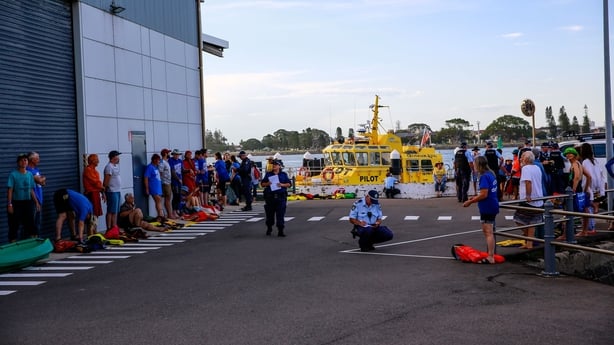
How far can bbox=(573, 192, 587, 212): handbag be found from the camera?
12.9m

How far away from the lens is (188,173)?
20.9 m

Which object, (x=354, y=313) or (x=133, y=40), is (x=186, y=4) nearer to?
(x=133, y=40)

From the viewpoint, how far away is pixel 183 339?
689 cm

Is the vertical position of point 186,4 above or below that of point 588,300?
above

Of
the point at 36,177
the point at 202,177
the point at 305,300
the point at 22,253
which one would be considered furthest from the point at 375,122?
the point at 305,300

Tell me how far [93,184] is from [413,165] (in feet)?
71.9

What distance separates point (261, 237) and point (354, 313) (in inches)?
317

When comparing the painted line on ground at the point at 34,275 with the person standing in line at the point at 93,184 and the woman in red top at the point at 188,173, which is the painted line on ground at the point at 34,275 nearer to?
the person standing in line at the point at 93,184

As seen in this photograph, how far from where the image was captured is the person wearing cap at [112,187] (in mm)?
16156

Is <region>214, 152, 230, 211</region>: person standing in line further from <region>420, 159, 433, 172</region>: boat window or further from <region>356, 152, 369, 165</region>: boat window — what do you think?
<region>420, 159, 433, 172</region>: boat window

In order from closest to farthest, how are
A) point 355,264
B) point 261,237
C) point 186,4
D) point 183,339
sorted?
1. point 183,339
2. point 355,264
3. point 261,237
4. point 186,4

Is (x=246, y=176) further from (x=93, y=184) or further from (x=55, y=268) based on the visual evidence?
(x=55, y=268)

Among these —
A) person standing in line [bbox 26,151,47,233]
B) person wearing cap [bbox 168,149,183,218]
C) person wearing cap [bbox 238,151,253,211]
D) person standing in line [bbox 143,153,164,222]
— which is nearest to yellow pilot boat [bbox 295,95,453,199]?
person wearing cap [bbox 238,151,253,211]

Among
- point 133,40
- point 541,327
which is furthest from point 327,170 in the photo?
point 541,327
